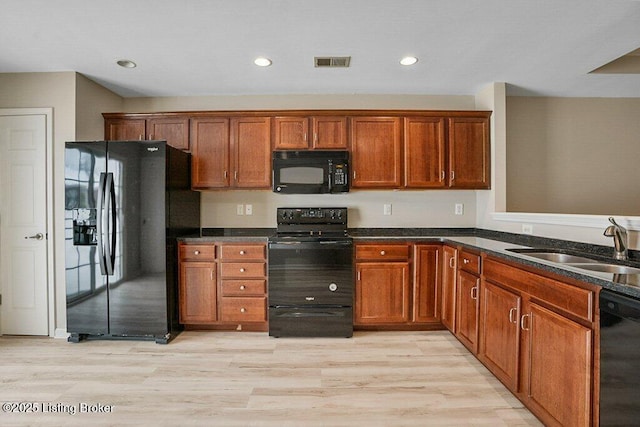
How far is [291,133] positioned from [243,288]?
165 cm

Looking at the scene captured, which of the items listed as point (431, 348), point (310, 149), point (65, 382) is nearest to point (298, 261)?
point (310, 149)

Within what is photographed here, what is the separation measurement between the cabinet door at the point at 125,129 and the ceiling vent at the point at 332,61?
77.0 inches

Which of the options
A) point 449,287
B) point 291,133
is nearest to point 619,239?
point 449,287

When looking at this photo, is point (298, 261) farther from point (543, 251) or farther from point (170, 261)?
point (543, 251)

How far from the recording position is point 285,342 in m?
2.95

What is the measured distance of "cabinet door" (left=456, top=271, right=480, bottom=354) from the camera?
99.0 inches

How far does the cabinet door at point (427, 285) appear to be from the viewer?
3.16 meters

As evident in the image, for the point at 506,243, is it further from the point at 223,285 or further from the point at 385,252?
the point at 223,285

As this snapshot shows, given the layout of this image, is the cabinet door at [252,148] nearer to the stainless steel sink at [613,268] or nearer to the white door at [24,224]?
the white door at [24,224]

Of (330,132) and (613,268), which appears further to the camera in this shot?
(330,132)

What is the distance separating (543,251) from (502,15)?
1.69 metres

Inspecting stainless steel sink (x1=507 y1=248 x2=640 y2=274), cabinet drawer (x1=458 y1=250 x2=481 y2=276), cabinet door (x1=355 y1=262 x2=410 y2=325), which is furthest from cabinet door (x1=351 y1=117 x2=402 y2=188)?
stainless steel sink (x1=507 y1=248 x2=640 y2=274)

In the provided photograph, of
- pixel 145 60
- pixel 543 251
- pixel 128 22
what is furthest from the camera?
pixel 145 60

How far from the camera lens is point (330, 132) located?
3387mm
